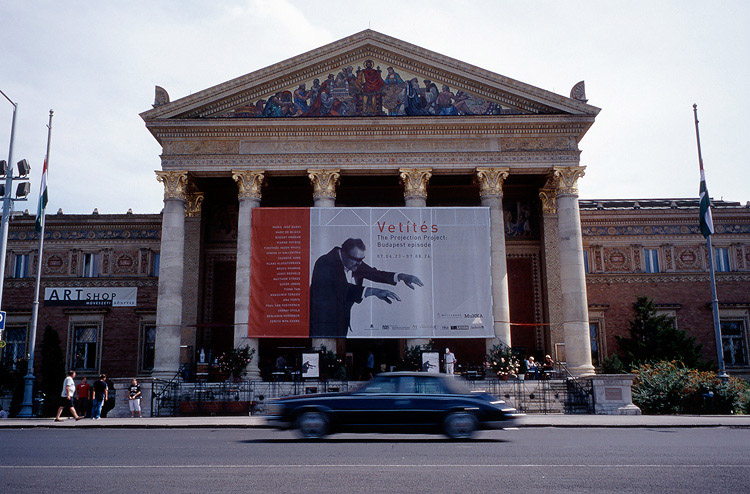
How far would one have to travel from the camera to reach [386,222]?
1233 inches

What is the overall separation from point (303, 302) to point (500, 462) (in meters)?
20.7

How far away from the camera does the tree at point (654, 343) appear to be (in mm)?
33688

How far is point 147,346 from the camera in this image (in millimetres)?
38625

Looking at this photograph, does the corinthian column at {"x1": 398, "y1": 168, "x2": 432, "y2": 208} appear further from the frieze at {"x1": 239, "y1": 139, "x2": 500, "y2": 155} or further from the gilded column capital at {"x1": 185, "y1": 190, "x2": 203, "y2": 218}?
the gilded column capital at {"x1": 185, "y1": 190, "x2": 203, "y2": 218}

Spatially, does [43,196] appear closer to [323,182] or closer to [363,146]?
[323,182]

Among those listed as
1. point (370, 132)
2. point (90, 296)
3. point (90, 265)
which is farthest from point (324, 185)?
point (90, 265)

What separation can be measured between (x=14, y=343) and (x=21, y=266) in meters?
4.53

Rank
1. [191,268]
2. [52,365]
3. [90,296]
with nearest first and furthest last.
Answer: [191,268] → [52,365] → [90,296]

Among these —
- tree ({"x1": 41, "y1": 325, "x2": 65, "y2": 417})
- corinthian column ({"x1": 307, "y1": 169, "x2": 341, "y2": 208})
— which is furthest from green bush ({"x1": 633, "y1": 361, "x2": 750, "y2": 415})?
tree ({"x1": 41, "y1": 325, "x2": 65, "y2": 417})

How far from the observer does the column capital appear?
31.9 meters

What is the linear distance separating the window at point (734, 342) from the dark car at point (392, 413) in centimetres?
2939

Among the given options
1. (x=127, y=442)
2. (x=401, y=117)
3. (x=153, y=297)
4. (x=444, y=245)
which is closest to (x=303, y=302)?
(x=444, y=245)

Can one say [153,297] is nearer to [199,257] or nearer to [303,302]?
[199,257]

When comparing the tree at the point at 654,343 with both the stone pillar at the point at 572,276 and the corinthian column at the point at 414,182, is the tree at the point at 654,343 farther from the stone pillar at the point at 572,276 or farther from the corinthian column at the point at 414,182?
the corinthian column at the point at 414,182
